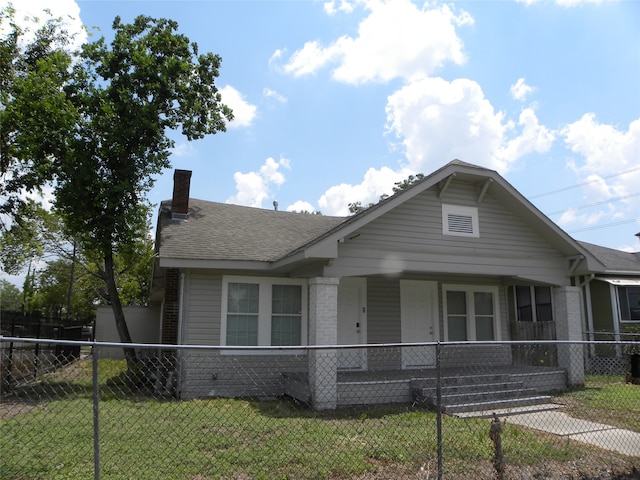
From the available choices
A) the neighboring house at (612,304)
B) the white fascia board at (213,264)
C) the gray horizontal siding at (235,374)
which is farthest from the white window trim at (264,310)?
the neighboring house at (612,304)

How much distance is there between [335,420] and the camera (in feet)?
26.0

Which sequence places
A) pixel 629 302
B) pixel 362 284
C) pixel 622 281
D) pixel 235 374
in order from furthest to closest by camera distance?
1. pixel 629 302
2. pixel 622 281
3. pixel 362 284
4. pixel 235 374

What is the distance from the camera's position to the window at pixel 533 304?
1509cm

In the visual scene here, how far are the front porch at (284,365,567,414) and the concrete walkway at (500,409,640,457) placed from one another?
A: 0.76m

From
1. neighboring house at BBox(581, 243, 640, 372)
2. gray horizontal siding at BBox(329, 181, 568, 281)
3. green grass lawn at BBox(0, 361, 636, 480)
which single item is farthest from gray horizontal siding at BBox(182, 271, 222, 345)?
neighboring house at BBox(581, 243, 640, 372)

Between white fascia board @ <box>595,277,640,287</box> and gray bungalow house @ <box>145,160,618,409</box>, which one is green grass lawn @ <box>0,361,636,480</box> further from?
white fascia board @ <box>595,277,640,287</box>

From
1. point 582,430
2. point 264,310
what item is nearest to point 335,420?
point 582,430

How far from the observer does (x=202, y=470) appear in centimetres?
514

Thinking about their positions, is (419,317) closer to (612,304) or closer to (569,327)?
(569,327)

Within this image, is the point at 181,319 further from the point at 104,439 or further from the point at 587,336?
the point at 587,336

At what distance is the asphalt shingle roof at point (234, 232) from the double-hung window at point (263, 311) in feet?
2.48

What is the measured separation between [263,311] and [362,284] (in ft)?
8.60

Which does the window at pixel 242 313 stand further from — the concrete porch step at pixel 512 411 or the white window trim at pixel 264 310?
the concrete porch step at pixel 512 411

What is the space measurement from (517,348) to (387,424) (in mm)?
7747
